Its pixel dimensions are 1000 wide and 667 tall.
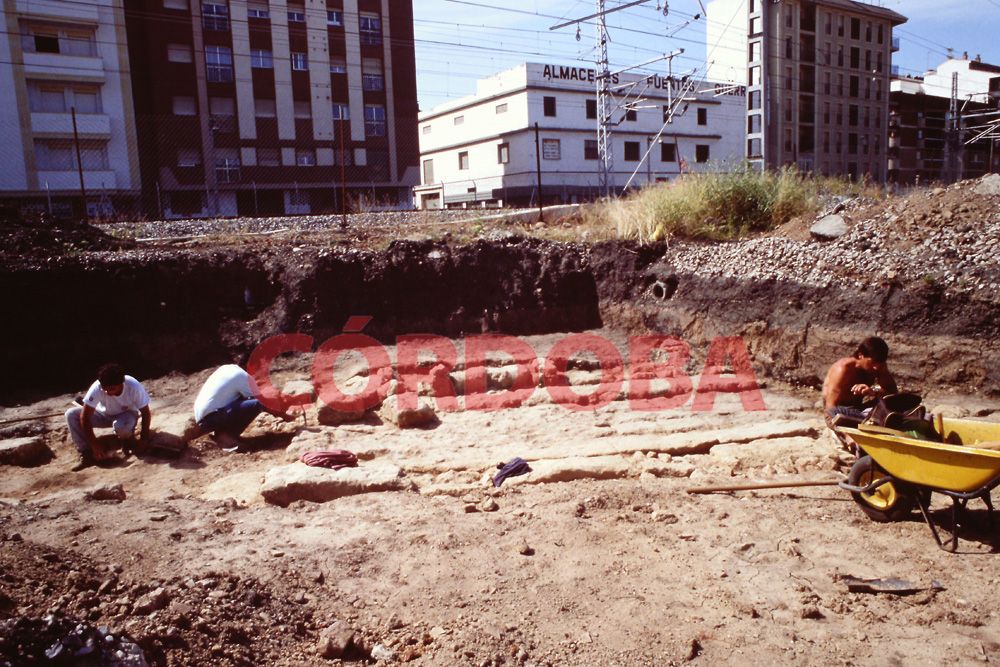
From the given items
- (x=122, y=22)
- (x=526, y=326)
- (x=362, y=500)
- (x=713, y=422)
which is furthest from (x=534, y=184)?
(x=362, y=500)

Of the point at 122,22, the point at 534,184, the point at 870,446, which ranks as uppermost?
the point at 122,22

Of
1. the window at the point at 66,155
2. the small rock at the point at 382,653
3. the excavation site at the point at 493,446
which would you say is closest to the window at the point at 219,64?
the window at the point at 66,155

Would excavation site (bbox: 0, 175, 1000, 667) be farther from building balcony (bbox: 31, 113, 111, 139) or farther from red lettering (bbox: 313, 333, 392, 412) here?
building balcony (bbox: 31, 113, 111, 139)

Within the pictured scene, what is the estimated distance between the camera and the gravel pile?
810 centimetres

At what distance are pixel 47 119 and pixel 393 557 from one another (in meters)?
29.8

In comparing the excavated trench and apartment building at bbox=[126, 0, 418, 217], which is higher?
apartment building at bbox=[126, 0, 418, 217]

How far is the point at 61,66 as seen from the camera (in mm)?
27281

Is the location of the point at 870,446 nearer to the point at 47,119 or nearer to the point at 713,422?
the point at 713,422

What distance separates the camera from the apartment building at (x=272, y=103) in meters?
29.3

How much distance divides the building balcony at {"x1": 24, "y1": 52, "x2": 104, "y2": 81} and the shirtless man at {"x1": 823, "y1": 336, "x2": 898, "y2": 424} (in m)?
30.9

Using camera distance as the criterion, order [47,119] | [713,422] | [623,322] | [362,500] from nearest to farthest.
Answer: [362,500] < [713,422] < [623,322] < [47,119]

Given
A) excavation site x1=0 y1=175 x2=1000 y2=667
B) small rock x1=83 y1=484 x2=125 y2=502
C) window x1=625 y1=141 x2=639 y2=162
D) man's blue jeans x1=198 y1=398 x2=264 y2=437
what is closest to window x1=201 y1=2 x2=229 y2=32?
excavation site x1=0 y1=175 x2=1000 y2=667

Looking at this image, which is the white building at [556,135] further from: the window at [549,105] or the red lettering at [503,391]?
the red lettering at [503,391]

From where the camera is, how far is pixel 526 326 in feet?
38.7
